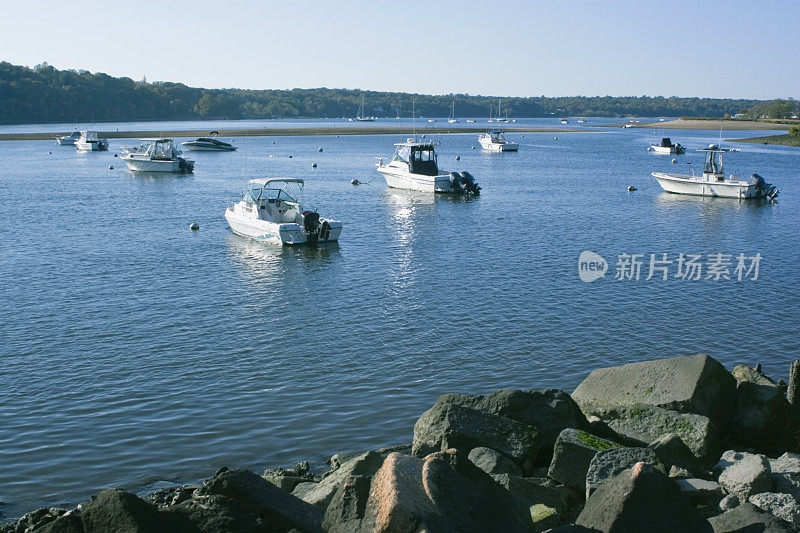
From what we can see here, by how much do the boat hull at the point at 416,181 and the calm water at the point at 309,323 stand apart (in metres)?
6.40

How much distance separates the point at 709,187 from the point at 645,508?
4671 centimetres

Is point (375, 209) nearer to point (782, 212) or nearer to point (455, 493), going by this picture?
point (782, 212)

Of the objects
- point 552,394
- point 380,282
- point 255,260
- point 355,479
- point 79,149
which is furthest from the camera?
point 79,149

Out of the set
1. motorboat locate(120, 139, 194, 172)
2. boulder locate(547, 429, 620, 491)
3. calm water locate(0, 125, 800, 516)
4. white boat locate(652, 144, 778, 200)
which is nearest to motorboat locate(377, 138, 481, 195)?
calm water locate(0, 125, 800, 516)

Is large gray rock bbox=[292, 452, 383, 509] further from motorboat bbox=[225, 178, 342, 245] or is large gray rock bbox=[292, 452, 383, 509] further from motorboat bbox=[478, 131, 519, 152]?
motorboat bbox=[478, 131, 519, 152]

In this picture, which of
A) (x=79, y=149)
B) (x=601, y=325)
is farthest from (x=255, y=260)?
(x=79, y=149)

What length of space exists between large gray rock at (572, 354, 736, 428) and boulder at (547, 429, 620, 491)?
240 centimetres

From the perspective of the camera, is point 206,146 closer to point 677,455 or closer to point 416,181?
point 416,181

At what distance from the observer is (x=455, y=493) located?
7.41 m

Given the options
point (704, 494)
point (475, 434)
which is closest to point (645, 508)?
point (704, 494)

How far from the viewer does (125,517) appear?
25.1 feet

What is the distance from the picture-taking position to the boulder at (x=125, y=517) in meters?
7.62

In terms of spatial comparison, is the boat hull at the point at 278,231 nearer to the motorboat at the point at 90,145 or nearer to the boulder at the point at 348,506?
the boulder at the point at 348,506

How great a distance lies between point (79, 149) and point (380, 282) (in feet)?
280
